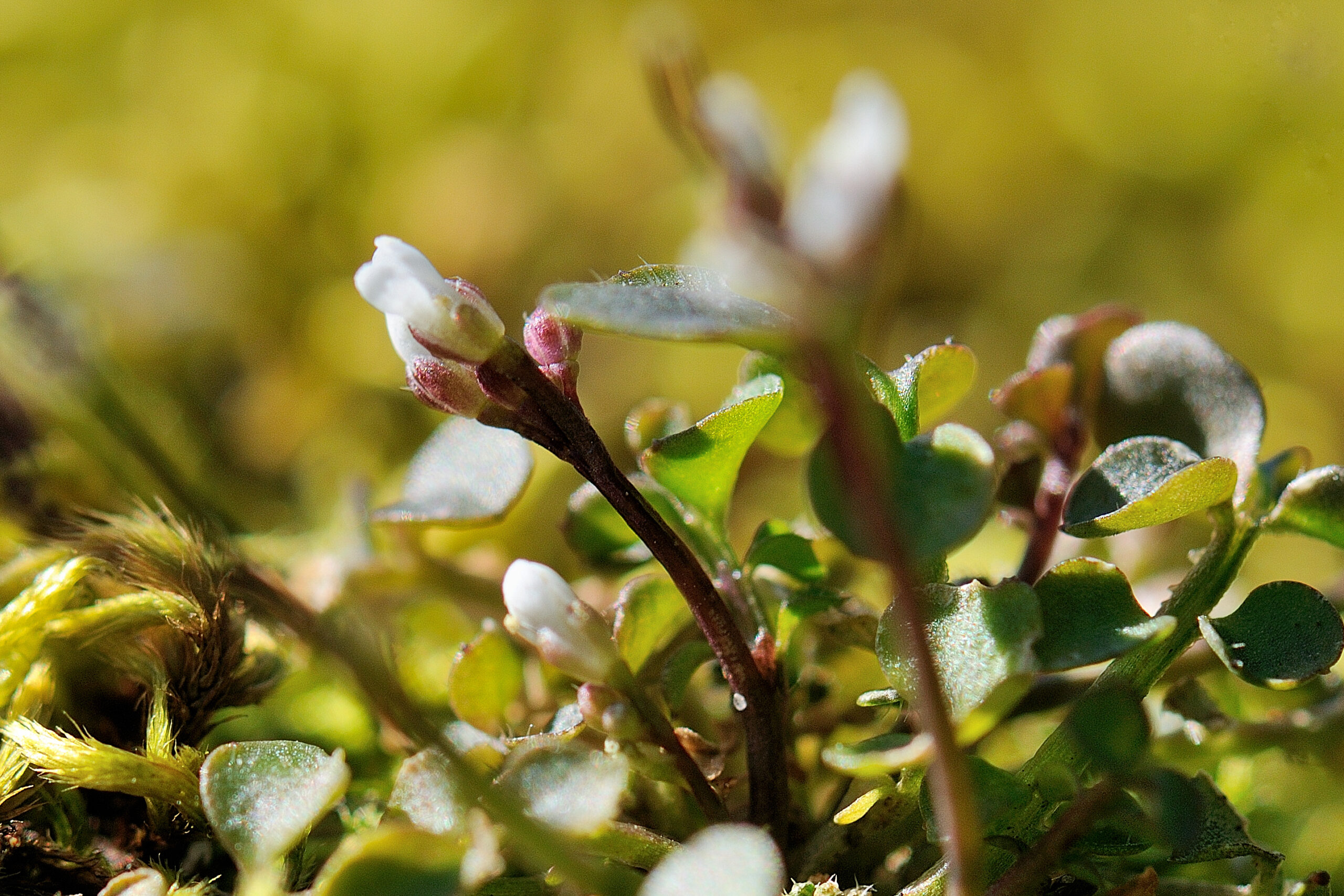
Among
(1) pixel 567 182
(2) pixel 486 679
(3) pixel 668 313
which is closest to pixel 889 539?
(3) pixel 668 313

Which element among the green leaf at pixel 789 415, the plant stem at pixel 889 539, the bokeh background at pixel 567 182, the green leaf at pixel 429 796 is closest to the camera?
the plant stem at pixel 889 539

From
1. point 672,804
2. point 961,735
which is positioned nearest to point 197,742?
point 672,804

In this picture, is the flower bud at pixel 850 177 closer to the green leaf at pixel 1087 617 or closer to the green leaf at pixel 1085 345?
the green leaf at pixel 1087 617

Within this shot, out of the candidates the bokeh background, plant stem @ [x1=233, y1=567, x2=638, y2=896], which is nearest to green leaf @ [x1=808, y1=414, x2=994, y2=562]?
plant stem @ [x1=233, y1=567, x2=638, y2=896]

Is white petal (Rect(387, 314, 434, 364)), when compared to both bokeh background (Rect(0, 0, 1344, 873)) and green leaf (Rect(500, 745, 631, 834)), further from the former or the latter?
bokeh background (Rect(0, 0, 1344, 873))

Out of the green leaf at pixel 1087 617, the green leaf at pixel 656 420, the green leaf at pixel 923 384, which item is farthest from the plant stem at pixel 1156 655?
the green leaf at pixel 656 420
